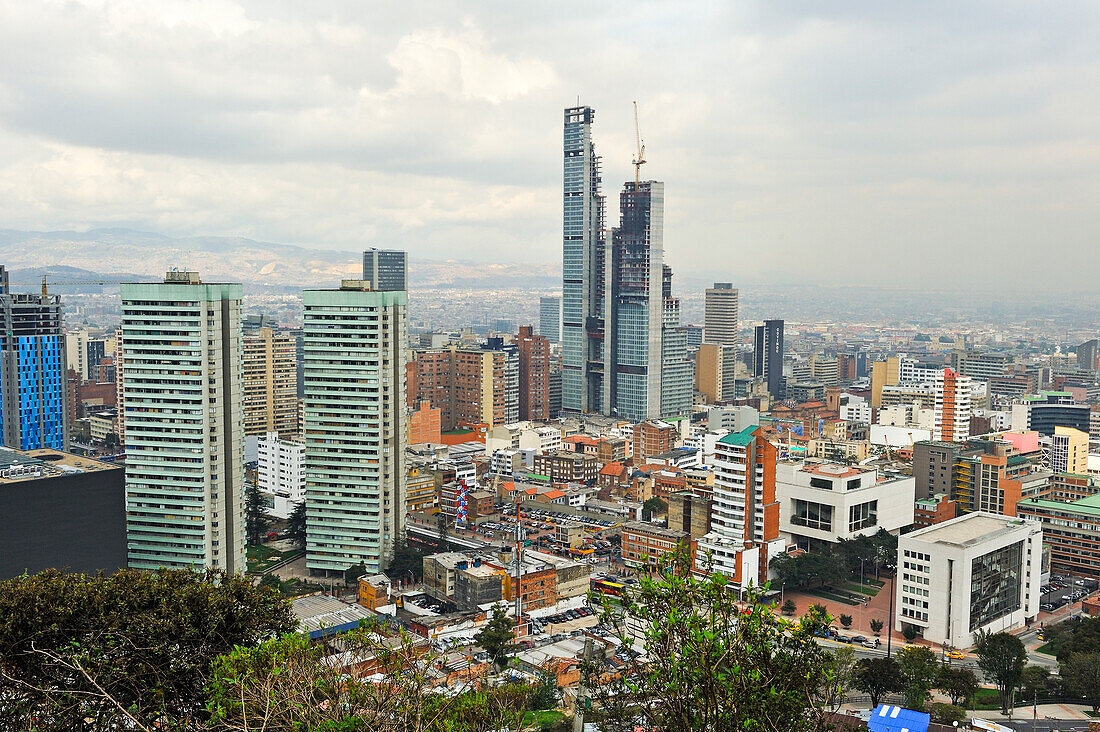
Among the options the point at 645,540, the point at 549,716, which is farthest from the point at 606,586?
the point at 549,716

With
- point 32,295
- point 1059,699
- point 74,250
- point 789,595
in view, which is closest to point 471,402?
point 32,295

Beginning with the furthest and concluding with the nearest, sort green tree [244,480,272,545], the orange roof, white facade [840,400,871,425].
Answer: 1. white facade [840,400,871,425]
2. the orange roof
3. green tree [244,480,272,545]

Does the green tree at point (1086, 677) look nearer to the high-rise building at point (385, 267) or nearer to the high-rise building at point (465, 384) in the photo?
the high-rise building at point (465, 384)

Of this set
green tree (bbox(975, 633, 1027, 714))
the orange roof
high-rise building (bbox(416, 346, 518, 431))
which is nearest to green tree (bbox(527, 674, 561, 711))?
green tree (bbox(975, 633, 1027, 714))

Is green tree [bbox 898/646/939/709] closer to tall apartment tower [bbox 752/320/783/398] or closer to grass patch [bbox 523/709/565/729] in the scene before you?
grass patch [bbox 523/709/565/729]

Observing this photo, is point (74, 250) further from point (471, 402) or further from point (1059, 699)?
point (1059, 699)
